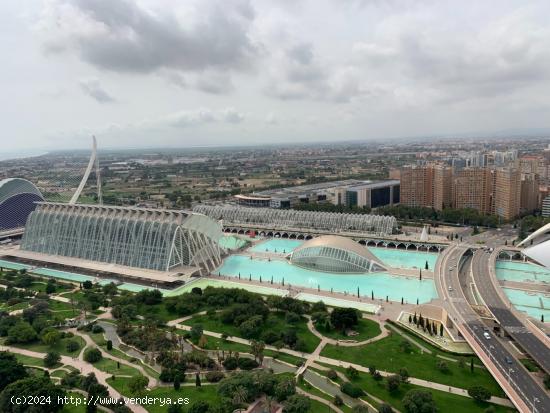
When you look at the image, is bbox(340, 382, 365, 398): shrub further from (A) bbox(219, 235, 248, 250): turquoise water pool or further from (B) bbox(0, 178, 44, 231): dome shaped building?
(B) bbox(0, 178, 44, 231): dome shaped building

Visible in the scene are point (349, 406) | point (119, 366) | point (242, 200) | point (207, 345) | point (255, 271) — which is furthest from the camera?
point (242, 200)

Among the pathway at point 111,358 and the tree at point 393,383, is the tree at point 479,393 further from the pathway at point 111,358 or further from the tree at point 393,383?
the pathway at point 111,358

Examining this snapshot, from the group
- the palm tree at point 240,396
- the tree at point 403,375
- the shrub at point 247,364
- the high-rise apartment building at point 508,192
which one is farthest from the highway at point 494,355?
the high-rise apartment building at point 508,192

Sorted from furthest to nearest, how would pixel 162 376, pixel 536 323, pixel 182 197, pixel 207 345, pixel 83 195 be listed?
pixel 83 195, pixel 182 197, pixel 536 323, pixel 207 345, pixel 162 376

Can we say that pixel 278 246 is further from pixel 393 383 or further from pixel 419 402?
pixel 419 402

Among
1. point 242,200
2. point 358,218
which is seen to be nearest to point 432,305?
point 358,218

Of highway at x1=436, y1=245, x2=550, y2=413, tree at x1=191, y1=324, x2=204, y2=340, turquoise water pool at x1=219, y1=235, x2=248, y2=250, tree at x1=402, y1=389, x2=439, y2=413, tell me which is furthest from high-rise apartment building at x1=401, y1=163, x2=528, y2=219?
tree at x1=191, y1=324, x2=204, y2=340

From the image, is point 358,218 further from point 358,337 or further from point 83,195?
point 83,195
